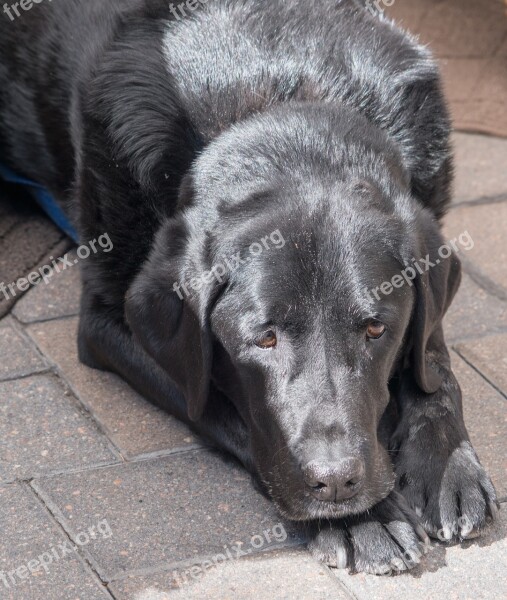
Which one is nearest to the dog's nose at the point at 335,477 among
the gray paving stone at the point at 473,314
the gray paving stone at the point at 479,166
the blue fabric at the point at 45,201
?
the gray paving stone at the point at 473,314

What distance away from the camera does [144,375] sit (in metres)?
3.57

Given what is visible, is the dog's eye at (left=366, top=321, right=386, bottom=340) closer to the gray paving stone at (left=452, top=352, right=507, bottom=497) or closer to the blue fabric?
the gray paving stone at (left=452, top=352, right=507, bottom=497)

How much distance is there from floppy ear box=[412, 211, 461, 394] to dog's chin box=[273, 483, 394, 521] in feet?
1.51

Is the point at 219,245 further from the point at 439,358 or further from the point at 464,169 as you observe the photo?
the point at 464,169

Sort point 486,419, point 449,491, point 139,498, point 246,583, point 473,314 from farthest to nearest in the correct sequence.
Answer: point 473,314 < point 486,419 < point 139,498 < point 449,491 < point 246,583

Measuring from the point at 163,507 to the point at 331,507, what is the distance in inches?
21.4

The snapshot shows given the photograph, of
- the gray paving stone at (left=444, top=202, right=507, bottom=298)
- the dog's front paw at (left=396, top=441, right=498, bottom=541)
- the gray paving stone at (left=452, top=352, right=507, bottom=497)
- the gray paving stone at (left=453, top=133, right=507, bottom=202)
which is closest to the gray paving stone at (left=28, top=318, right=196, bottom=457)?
the dog's front paw at (left=396, top=441, right=498, bottom=541)

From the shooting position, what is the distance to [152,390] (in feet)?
11.7

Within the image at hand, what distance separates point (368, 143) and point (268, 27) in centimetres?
59

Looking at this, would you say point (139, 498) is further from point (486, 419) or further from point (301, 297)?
point (486, 419)

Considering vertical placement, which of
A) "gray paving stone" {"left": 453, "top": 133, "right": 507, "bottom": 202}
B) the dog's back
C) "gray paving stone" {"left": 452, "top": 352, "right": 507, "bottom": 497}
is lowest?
"gray paving stone" {"left": 453, "top": 133, "right": 507, "bottom": 202}

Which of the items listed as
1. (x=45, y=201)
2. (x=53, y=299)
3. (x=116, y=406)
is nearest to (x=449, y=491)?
(x=116, y=406)

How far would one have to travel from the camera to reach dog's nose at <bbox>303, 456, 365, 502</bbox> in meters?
2.79

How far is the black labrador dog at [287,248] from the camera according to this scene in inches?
115
